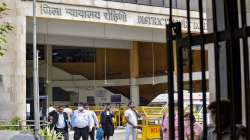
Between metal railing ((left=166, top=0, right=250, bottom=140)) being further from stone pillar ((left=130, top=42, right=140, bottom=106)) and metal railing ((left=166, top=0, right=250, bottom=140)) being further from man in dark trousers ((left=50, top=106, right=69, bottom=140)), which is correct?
stone pillar ((left=130, top=42, right=140, bottom=106))

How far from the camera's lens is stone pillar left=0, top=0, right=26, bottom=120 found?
1465 inches

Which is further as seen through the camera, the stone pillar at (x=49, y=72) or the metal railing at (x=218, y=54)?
the stone pillar at (x=49, y=72)

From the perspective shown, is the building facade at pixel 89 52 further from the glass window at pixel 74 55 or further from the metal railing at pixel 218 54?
the metal railing at pixel 218 54

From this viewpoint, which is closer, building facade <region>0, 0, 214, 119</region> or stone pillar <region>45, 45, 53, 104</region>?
building facade <region>0, 0, 214, 119</region>

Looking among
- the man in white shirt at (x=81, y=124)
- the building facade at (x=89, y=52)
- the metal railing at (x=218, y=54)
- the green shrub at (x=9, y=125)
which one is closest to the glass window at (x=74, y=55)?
the building facade at (x=89, y=52)

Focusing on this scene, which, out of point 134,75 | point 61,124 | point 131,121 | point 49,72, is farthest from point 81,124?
point 49,72

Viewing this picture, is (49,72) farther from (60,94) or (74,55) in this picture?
(60,94)

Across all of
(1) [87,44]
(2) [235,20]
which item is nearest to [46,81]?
(1) [87,44]

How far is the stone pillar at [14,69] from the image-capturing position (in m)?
37.2

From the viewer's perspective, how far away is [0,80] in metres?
37.4

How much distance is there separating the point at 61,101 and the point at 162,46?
13.9 meters

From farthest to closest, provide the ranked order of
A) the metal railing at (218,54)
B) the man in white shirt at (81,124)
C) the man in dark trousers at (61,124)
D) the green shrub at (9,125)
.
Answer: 1. the man in dark trousers at (61,124)
2. the man in white shirt at (81,124)
3. the green shrub at (9,125)
4. the metal railing at (218,54)

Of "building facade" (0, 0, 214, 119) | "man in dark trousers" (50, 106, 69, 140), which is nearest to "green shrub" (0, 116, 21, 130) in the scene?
"man in dark trousers" (50, 106, 69, 140)

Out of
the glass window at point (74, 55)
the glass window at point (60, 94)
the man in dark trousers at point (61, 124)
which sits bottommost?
the man in dark trousers at point (61, 124)
